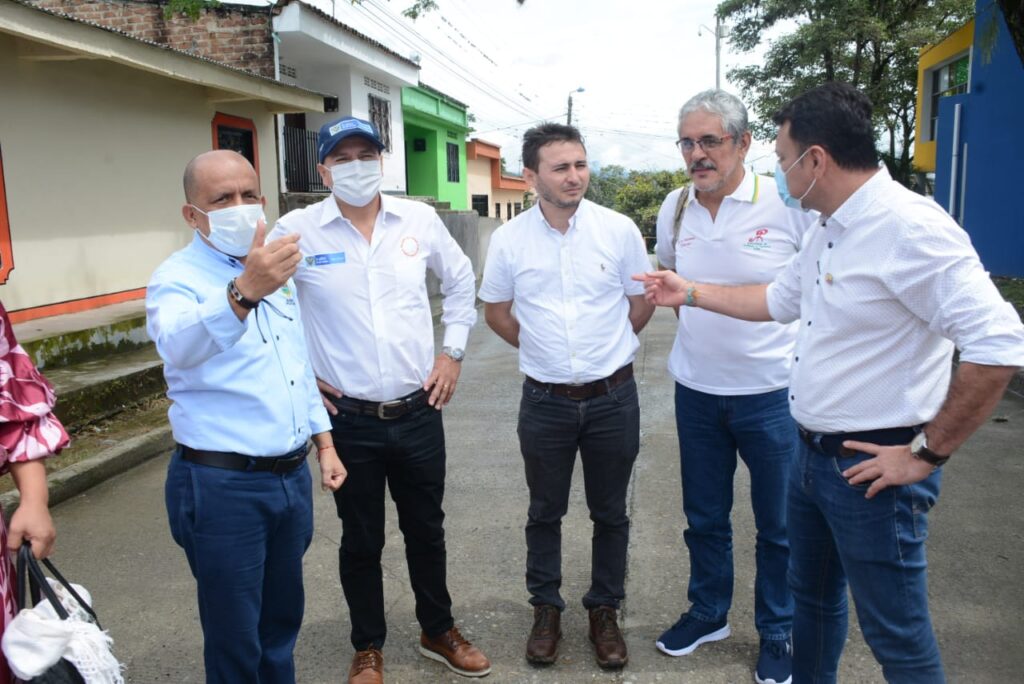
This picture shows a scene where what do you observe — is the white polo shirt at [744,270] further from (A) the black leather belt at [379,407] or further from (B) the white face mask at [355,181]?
(B) the white face mask at [355,181]

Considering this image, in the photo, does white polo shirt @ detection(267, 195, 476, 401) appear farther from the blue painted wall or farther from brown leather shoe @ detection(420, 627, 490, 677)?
the blue painted wall

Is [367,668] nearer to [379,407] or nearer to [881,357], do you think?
[379,407]

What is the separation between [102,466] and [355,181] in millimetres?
3668

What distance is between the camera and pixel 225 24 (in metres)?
12.9

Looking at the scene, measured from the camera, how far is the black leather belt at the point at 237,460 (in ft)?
7.48

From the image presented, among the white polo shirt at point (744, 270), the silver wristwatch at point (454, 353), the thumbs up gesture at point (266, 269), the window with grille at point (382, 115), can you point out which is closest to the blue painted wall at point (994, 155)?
the window with grille at point (382, 115)

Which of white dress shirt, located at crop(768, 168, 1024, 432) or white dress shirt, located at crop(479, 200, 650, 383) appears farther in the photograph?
white dress shirt, located at crop(479, 200, 650, 383)

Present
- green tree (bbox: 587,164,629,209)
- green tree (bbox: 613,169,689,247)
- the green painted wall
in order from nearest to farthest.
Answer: the green painted wall < green tree (bbox: 613,169,689,247) < green tree (bbox: 587,164,629,209)

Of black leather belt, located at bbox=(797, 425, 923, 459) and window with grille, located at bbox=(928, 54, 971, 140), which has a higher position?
window with grille, located at bbox=(928, 54, 971, 140)

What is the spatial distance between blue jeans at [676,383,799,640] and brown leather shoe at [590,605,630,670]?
0.34 meters

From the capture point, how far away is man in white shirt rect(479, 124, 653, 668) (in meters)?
3.15

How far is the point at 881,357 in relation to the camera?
2.16 m

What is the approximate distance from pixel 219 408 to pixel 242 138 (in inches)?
428

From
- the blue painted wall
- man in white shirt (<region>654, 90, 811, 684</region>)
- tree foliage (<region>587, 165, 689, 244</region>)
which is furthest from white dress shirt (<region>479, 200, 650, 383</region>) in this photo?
tree foliage (<region>587, 165, 689, 244</region>)
